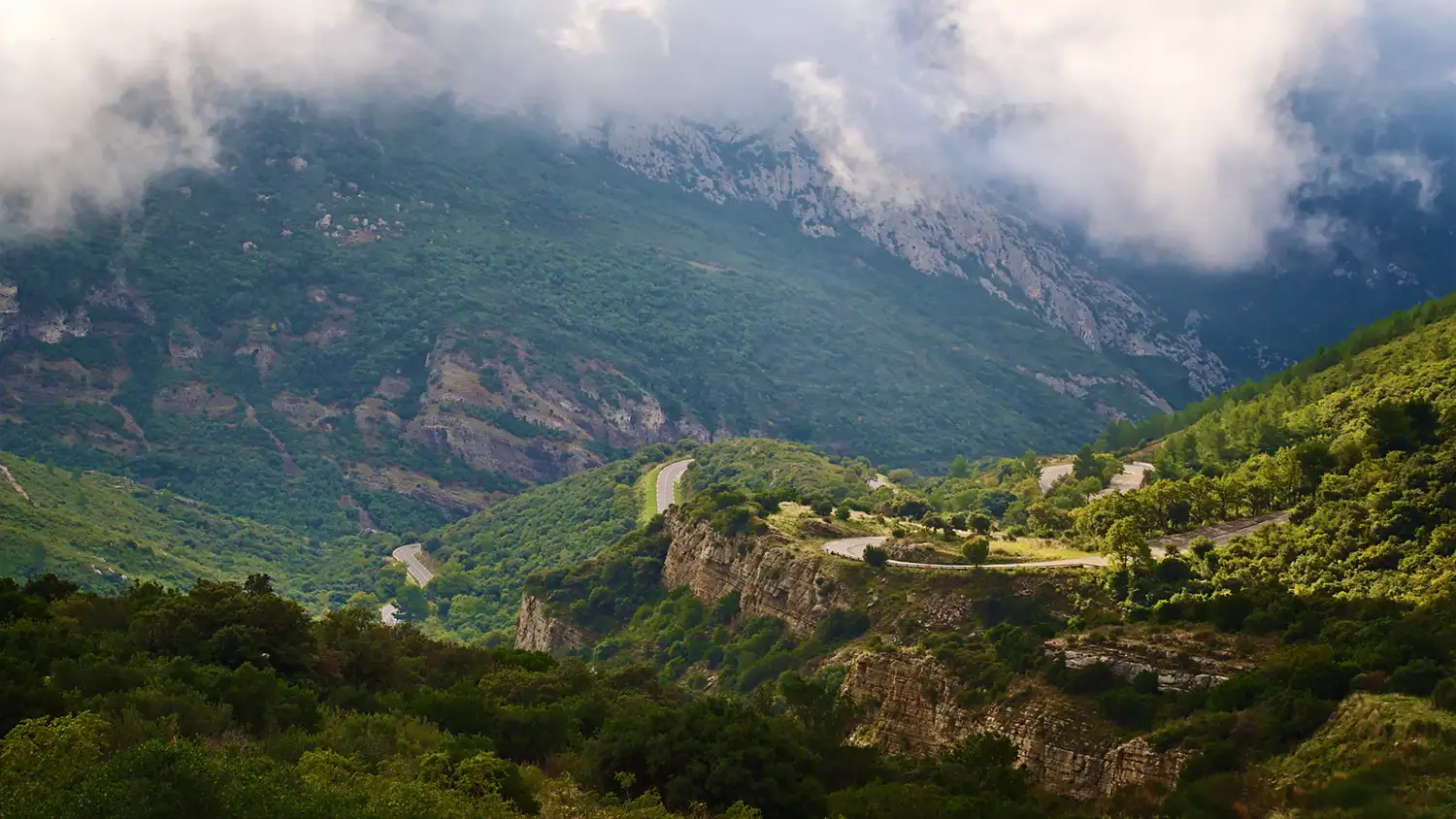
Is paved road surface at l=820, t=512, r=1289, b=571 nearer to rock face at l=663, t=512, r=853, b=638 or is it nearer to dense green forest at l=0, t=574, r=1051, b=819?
rock face at l=663, t=512, r=853, b=638

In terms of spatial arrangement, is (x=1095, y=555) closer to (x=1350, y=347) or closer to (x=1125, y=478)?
(x=1125, y=478)

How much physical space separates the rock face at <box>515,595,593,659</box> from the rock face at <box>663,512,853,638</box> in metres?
9.23

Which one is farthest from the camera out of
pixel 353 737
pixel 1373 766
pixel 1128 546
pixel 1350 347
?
pixel 1350 347

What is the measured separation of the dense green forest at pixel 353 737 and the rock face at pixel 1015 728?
15.8 ft

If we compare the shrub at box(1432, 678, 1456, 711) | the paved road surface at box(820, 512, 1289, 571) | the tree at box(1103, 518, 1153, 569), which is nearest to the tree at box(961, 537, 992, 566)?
the paved road surface at box(820, 512, 1289, 571)

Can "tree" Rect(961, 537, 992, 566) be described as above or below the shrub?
above

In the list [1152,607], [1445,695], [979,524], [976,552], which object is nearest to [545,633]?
A: [979,524]

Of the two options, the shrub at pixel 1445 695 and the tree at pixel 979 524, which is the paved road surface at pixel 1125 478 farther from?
the shrub at pixel 1445 695

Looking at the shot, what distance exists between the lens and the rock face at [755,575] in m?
108

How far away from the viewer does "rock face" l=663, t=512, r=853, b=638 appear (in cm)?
10819

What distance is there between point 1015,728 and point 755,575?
1867 inches

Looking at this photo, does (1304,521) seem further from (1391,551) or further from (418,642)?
(418,642)

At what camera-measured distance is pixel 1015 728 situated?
71750mm

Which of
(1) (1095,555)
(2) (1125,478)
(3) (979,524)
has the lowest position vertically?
(1) (1095,555)
